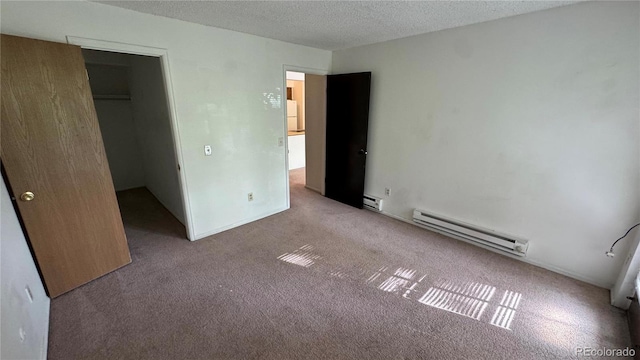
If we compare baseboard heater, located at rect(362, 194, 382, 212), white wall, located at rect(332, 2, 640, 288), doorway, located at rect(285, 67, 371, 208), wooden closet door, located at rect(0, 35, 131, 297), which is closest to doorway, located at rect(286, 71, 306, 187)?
doorway, located at rect(285, 67, 371, 208)

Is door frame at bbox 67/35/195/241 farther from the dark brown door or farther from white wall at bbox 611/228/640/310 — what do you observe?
white wall at bbox 611/228/640/310

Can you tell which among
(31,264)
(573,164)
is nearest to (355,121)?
(573,164)

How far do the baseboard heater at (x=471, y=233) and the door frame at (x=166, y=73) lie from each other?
2.75 metres

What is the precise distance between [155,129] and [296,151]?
331 centimetres

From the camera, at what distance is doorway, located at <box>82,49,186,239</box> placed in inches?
123

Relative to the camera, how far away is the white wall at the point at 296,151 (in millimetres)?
6184

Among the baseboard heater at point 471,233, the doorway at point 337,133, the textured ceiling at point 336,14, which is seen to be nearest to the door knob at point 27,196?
the textured ceiling at point 336,14

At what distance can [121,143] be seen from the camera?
14.6 ft

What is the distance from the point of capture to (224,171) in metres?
3.08

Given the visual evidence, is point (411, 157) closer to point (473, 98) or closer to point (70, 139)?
point (473, 98)

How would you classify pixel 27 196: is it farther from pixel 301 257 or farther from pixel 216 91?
pixel 301 257

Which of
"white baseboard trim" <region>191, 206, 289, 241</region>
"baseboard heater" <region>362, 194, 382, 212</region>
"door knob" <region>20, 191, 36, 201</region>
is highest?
"door knob" <region>20, 191, 36, 201</region>

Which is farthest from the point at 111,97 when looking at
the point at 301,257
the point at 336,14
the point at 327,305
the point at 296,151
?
the point at 327,305

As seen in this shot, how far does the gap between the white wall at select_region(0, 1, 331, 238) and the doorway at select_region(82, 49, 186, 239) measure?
0.28m
